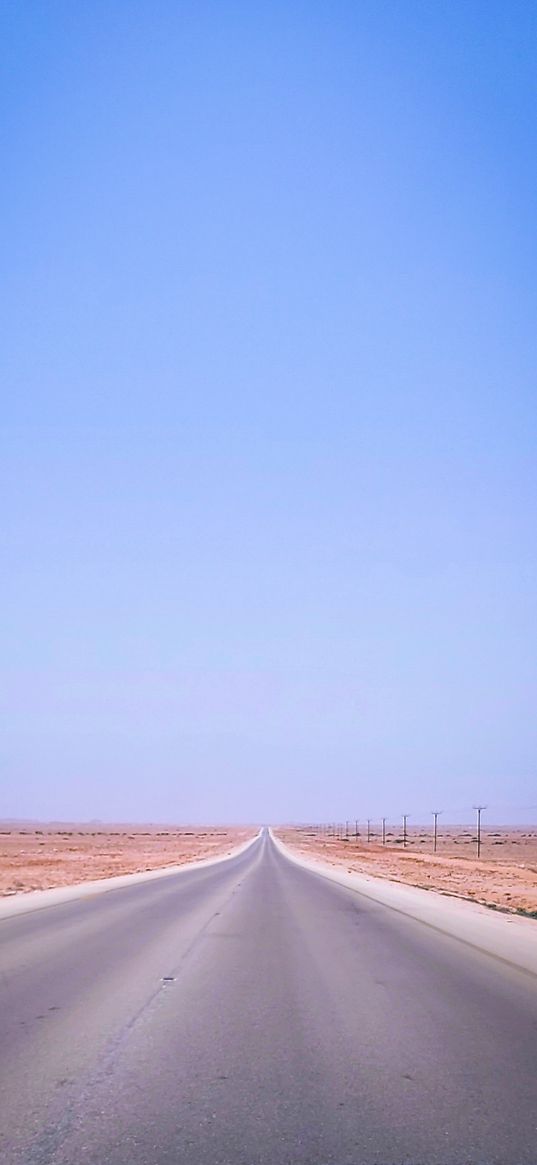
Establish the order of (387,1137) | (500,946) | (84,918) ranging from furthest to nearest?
(84,918)
(500,946)
(387,1137)

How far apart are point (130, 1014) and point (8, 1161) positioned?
15.8ft

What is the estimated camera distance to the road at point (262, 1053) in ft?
20.1

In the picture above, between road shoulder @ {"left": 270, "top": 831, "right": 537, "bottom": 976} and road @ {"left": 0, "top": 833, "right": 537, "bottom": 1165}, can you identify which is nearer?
road @ {"left": 0, "top": 833, "right": 537, "bottom": 1165}

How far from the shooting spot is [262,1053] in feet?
28.2

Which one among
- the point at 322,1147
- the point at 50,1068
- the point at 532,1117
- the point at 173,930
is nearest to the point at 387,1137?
the point at 322,1147

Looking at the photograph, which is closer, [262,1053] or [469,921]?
[262,1053]

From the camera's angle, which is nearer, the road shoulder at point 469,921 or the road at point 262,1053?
the road at point 262,1053

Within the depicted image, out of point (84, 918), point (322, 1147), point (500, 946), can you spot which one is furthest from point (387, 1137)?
point (84, 918)

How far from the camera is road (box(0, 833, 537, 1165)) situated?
612 cm

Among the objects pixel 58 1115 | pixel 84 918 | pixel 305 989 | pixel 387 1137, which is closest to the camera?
pixel 387 1137

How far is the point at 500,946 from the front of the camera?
56.6 ft

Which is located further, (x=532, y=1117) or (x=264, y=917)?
(x=264, y=917)

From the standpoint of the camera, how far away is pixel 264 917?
22.7 m

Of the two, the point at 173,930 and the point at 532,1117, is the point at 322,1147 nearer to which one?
the point at 532,1117
